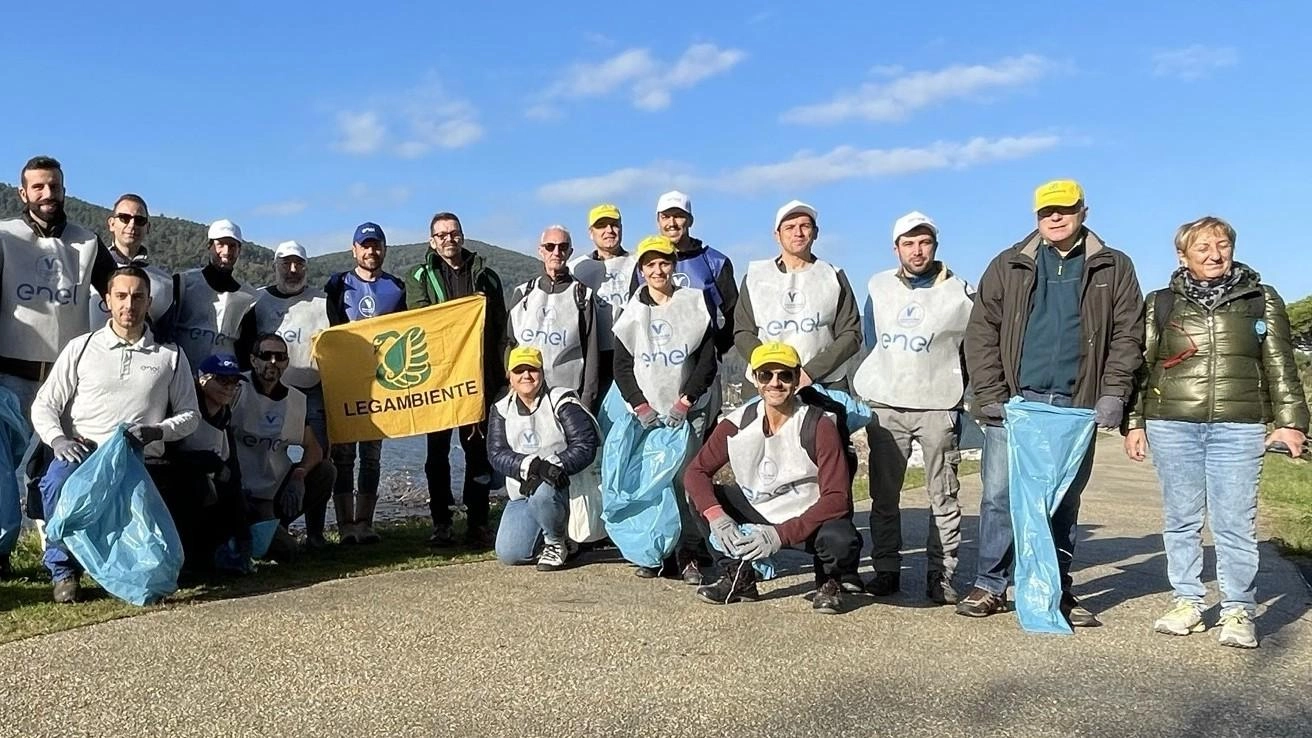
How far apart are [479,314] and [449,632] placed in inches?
118

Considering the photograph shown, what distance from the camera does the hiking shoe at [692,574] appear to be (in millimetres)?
5402

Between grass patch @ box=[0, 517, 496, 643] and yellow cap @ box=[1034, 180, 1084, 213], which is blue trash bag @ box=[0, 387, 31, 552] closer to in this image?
grass patch @ box=[0, 517, 496, 643]

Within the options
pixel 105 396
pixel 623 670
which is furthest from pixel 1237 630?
pixel 105 396

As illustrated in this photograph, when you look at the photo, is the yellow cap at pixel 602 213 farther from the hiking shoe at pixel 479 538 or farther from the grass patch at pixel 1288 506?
the grass patch at pixel 1288 506

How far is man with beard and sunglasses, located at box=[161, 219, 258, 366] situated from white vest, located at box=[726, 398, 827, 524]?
3.35 meters

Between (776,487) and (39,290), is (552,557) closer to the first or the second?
(776,487)

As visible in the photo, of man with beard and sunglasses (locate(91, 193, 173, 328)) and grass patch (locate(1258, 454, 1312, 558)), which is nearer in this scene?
man with beard and sunglasses (locate(91, 193, 173, 328))

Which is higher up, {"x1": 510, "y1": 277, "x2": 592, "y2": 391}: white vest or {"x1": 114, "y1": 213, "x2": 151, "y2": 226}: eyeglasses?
{"x1": 114, "y1": 213, "x2": 151, "y2": 226}: eyeglasses

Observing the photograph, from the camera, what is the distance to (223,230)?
20.9 feet

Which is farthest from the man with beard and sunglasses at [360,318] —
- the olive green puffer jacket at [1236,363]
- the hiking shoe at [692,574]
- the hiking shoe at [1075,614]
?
the olive green puffer jacket at [1236,363]

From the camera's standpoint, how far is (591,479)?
19.6 feet

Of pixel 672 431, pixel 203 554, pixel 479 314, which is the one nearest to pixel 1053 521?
pixel 672 431

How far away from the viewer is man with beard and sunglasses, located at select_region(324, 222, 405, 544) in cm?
680

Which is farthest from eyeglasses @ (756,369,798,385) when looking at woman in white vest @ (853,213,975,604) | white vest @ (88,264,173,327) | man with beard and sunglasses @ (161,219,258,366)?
white vest @ (88,264,173,327)
